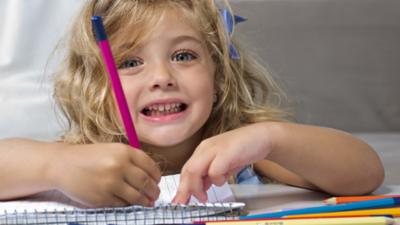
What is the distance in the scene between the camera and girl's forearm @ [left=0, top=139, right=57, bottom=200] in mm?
860

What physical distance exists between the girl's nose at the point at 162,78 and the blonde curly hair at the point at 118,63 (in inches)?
2.7

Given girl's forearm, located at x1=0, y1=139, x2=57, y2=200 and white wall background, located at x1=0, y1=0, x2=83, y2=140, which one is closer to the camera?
girl's forearm, located at x1=0, y1=139, x2=57, y2=200

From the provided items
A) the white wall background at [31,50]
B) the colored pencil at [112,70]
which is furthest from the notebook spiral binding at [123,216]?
the white wall background at [31,50]

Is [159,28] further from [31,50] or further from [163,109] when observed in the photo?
[31,50]

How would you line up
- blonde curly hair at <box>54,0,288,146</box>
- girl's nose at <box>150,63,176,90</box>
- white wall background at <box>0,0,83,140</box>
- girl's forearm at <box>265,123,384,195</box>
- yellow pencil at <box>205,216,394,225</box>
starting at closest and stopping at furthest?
yellow pencil at <box>205,216,394,225</box>, girl's forearm at <box>265,123,384,195</box>, girl's nose at <box>150,63,176,90</box>, blonde curly hair at <box>54,0,288,146</box>, white wall background at <box>0,0,83,140</box>

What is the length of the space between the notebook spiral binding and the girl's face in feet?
1.05

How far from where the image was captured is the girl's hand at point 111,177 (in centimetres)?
78

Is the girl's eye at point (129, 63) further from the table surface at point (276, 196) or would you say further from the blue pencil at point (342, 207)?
the blue pencil at point (342, 207)

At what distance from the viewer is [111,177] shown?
783 millimetres

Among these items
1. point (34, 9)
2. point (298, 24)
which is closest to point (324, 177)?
point (298, 24)

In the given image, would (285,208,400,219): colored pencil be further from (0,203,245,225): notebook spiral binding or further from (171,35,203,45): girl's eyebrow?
(171,35,203,45): girl's eyebrow

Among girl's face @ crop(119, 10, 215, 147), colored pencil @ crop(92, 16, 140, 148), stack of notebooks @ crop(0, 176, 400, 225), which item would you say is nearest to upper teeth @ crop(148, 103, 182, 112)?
girl's face @ crop(119, 10, 215, 147)

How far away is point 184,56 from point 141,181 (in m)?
0.36

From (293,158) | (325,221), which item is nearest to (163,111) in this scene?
(293,158)
